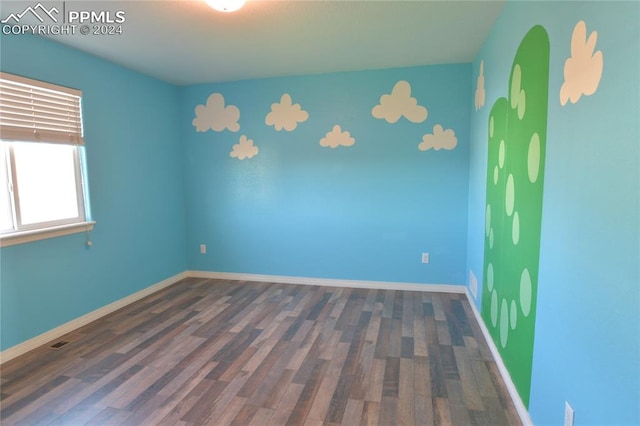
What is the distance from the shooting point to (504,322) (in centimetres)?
222

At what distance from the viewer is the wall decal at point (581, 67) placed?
1.14 m

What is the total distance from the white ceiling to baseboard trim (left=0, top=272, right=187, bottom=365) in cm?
234

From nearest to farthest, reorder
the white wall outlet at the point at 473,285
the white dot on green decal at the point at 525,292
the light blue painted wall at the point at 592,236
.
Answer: the light blue painted wall at the point at 592,236
the white dot on green decal at the point at 525,292
the white wall outlet at the point at 473,285

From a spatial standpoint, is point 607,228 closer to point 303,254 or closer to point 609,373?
point 609,373

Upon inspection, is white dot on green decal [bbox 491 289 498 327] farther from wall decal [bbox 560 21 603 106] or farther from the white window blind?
the white window blind

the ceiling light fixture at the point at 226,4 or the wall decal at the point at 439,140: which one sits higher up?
the ceiling light fixture at the point at 226,4

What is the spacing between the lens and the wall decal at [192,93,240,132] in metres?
4.18

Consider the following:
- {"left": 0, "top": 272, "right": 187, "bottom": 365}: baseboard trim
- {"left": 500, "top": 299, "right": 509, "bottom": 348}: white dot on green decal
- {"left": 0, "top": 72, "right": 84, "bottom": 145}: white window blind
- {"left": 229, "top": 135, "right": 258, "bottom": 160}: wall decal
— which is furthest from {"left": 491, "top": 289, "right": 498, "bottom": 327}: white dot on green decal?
{"left": 0, "top": 72, "right": 84, "bottom": 145}: white window blind

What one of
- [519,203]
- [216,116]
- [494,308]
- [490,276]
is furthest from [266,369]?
[216,116]

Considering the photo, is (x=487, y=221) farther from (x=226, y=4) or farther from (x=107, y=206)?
(x=107, y=206)

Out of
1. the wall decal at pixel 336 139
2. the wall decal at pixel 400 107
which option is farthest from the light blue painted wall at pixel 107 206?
the wall decal at pixel 400 107

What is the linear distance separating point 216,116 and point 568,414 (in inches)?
164

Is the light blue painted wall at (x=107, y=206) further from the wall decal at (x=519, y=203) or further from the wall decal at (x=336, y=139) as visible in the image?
the wall decal at (x=519, y=203)

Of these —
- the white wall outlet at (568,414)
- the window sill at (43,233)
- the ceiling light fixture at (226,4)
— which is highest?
the ceiling light fixture at (226,4)
